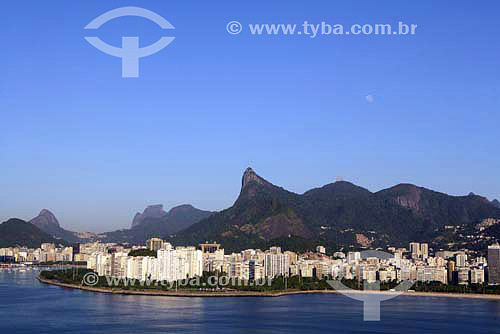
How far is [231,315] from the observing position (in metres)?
16.3

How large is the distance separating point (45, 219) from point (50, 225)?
3.38ft

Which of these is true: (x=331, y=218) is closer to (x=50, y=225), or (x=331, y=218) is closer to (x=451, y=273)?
(x=451, y=273)

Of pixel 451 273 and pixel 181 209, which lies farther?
pixel 181 209

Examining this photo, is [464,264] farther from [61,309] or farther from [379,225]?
[379,225]

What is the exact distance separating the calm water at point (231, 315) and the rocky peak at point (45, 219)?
221ft

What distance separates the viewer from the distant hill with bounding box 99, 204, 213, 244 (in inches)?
3063

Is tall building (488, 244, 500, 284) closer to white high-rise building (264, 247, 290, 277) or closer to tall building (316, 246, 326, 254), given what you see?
white high-rise building (264, 247, 290, 277)

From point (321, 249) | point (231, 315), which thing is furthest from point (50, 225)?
point (231, 315)

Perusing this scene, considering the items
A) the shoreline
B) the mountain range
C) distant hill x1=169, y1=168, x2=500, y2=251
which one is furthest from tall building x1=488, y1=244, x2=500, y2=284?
distant hill x1=169, y1=168, x2=500, y2=251

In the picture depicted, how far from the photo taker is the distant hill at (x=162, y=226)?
7781cm

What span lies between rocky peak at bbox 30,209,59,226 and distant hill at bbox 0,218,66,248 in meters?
21.1

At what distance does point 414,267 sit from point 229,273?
658 centimetres

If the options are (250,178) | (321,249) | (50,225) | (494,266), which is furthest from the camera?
(50,225)

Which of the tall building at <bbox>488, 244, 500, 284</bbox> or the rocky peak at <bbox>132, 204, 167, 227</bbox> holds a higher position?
the rocky peak at <bbox>132, 204, 167, 227</bbox>
